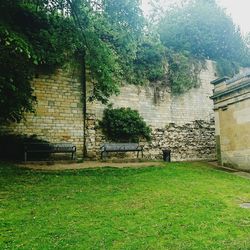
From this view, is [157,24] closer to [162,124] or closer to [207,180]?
[162,124]

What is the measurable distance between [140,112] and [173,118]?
204 centimetres

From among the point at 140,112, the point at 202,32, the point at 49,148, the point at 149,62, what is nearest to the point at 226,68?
the point at 202,32

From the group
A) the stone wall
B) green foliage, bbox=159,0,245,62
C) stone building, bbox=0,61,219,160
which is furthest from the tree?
green foliage, bbox=159,0,245,62

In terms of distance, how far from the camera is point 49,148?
1312 cm

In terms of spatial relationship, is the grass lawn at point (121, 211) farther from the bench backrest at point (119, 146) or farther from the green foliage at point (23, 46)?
the bench backrest at point (119, 146)

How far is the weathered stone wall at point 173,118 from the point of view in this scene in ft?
52.6

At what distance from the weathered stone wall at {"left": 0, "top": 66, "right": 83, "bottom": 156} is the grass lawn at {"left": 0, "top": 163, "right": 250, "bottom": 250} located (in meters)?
3.65

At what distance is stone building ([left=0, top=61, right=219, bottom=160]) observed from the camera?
14203 millimetres

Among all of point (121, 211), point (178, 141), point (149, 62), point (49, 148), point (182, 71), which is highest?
point (149, 62)

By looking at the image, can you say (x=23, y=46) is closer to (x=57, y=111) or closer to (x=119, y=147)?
(x=57, y=111)

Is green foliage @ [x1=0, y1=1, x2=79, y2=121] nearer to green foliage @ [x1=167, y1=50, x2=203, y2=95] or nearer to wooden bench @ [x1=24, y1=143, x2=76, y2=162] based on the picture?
wooden bench @ [x1=24, y1=143, x2=76, y2=162]

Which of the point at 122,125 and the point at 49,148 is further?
the point at 122,125

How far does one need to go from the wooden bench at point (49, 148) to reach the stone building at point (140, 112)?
83cm

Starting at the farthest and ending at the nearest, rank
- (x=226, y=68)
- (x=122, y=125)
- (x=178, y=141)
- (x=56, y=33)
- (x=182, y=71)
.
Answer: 1. (x=226, y=68)
2. (x=182, y=71)
3. (x=178, y=141)
4. (x=122, y=125)
5. (x=56, y=33)
